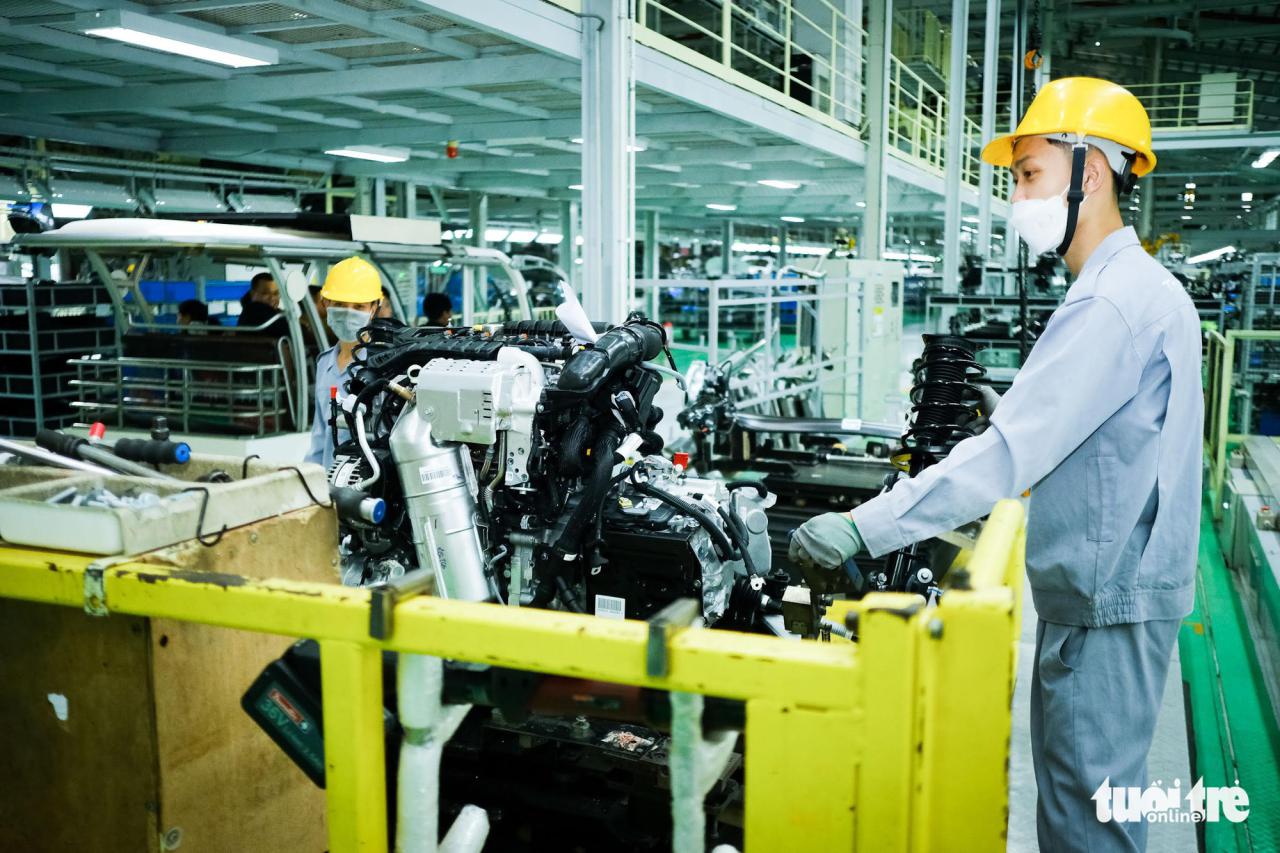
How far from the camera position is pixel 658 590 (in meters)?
3.24

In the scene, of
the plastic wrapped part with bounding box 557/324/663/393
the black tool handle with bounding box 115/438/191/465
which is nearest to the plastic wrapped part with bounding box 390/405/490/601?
the plastic wrapped part with bounding box 557/324/663/393

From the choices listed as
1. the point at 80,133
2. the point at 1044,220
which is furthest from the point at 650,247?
the point at 1044,220

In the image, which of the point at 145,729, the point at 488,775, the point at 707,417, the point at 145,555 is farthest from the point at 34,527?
the point at 707,417

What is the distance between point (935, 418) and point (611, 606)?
1.38 meters

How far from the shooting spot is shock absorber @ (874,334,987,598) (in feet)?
11.4

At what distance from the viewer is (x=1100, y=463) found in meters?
1.99

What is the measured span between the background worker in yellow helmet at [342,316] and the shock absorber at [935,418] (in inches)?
98.9

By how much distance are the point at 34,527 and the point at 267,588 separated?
→ 50cm

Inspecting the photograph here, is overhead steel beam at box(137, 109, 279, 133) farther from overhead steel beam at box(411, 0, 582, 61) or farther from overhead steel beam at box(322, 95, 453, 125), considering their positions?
overhead steel beam at box(411, 0, 582, 61)

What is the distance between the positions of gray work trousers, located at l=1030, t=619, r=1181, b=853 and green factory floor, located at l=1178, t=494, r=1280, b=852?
153 centimetres

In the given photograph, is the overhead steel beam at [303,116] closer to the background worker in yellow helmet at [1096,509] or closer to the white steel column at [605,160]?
the white steel column at [605,160]

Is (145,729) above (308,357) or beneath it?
beneath

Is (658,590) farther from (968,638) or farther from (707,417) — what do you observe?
(707,417)

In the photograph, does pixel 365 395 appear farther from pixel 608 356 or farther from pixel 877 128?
pixel 877 128
